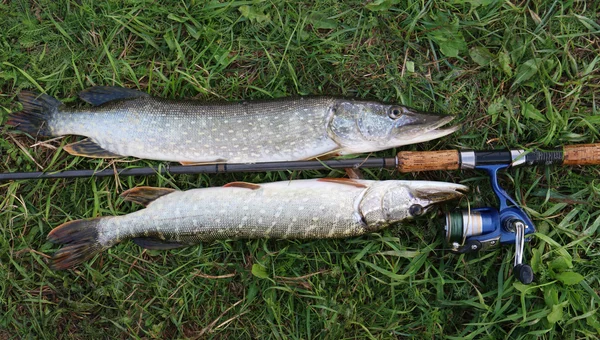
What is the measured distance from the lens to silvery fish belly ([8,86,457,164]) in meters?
2.34

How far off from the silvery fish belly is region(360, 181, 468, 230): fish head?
26cm

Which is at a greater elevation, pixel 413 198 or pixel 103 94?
pixel 103 94

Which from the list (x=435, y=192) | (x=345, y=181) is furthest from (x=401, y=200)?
(x=345, y=181)

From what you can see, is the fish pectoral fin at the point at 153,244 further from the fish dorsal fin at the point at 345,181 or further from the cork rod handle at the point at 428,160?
the cork rod handle at the point at 428,160

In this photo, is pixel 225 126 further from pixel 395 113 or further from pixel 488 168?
pixel 488 168

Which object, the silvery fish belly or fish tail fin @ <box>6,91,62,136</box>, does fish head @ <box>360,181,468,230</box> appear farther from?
fish tail fin @ <box>6,91,62,136</box>

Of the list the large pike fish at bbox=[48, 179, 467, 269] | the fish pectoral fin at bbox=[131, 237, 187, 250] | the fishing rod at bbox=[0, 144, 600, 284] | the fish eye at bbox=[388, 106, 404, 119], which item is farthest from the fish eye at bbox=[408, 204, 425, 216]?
the fish pectoral fin at bbox=[131, 237, 187, 250]

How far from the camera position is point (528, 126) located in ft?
8.09

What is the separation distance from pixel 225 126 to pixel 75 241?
1.12 metres

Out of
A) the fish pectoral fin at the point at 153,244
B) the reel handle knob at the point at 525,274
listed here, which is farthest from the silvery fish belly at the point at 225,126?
the reel handle knob at the point at 525,274

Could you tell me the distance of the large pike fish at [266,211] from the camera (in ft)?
7.47

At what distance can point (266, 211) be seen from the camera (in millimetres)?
2309

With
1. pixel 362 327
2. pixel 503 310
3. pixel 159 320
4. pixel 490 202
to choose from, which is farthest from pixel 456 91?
pixel 159 320

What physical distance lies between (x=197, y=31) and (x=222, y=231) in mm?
1237
